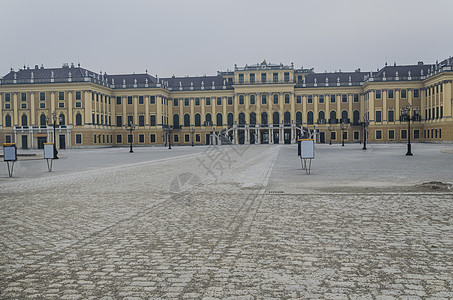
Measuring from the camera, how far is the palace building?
74.1 m

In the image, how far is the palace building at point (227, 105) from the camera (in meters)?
74.1

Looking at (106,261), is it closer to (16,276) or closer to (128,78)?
(16,276)

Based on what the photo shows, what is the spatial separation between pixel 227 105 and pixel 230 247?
84283 millimetres

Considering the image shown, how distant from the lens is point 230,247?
5.55m

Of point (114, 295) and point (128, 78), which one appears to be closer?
point (114, 295)

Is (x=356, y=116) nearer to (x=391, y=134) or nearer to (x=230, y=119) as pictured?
(x=391, y=134)

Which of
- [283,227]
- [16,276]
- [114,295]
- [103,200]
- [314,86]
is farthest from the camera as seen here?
[314,86]

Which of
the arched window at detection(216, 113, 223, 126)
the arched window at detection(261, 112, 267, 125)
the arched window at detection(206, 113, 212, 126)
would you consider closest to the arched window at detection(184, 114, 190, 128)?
the arched window at detection(206, 113, 212, 126)

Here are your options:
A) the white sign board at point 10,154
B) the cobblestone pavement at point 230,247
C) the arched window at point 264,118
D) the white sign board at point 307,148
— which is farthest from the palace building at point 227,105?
the cobblestone pavement at point 230,247

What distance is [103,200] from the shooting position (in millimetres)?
9977

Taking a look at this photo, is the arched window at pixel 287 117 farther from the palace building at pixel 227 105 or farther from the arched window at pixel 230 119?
the arched window at pixel 230 119

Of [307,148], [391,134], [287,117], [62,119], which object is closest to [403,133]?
[391,134]

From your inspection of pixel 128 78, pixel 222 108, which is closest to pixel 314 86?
pixel 222 108

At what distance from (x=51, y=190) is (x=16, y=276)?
7.99 m
